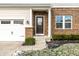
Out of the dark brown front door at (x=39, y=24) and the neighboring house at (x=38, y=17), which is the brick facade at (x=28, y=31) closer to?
the neighboring house at (x=38, y=17)

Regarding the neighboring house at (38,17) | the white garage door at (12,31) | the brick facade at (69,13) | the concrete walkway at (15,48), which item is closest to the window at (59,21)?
the neighboring house at (38,17)

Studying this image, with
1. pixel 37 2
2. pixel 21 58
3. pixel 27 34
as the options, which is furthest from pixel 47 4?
pixel 21 58

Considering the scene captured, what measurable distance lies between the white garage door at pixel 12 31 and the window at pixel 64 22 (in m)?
3.77

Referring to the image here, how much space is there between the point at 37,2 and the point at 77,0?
4.59 meters

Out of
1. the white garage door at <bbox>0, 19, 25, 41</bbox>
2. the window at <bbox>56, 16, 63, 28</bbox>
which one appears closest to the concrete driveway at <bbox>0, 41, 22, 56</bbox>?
the white garage door at <bbox>0, 19, 25, 41</bbox>

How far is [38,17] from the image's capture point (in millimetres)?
26891

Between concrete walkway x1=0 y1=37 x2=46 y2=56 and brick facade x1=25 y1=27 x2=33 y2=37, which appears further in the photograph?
brick facade x1=25 y1=27 x2=33 y2=37

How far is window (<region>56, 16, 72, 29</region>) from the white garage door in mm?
3769

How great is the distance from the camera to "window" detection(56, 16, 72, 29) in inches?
1033

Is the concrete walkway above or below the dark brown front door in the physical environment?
below

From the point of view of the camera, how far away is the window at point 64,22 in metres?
26.2

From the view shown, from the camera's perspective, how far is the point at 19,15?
25.9 metres

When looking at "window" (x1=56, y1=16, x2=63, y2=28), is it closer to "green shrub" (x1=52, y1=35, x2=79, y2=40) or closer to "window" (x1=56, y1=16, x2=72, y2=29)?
"window" (x1=56, y1=16, x2=72, y2=29)

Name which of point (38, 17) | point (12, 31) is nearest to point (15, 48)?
point (12, 31)
